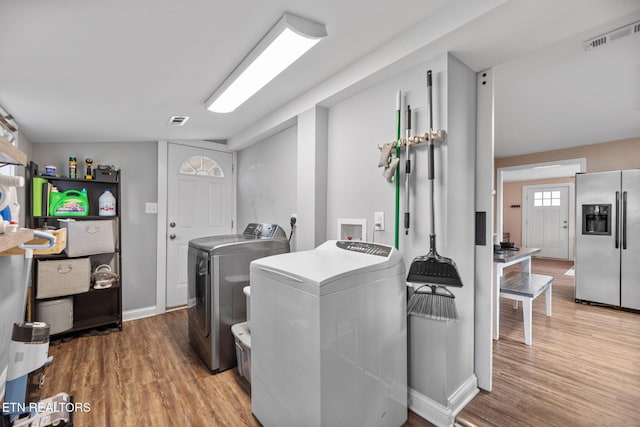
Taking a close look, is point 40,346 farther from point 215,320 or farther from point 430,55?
point 430,55

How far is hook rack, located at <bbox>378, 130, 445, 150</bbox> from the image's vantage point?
1.64 m

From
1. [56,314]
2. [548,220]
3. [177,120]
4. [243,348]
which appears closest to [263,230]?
[243,348]

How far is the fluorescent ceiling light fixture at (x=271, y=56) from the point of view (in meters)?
1.43

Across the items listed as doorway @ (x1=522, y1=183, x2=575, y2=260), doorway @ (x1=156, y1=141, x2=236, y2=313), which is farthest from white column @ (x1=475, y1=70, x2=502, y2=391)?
doorway @ (x1=522, y1=183, x2=575, y2=260)

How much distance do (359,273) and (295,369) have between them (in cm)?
54

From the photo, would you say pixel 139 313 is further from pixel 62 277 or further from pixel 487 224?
pixel 487 224

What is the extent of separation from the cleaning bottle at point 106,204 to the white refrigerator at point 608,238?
228 inches

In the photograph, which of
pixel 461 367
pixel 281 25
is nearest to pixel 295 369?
pixel 461 367

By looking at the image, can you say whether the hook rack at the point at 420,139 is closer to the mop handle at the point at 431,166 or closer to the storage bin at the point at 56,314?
the mop handle at the point at 431,166

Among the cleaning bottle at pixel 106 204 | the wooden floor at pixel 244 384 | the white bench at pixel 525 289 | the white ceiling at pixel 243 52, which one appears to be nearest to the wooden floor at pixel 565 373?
the wooden floor at pixel 244 384

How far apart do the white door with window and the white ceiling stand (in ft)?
19.0

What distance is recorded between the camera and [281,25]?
4.58 feet

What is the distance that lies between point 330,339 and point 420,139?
1221 mm

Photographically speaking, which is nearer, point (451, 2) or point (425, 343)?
point (451, 2)
